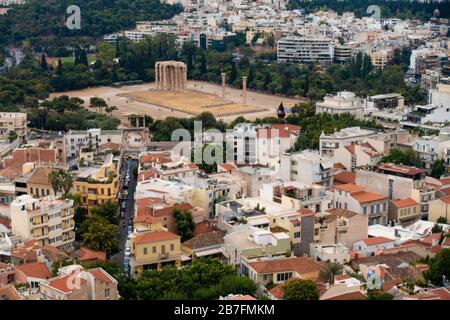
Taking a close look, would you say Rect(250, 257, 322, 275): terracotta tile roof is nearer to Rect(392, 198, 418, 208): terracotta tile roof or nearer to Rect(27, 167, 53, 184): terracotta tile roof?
Rect(392, 198, 418, 208): terracotta tile roof

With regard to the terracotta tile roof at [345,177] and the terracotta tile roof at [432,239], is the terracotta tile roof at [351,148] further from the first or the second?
the terracotta tile roof at [432,239]

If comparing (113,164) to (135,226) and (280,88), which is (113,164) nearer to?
(135,226)

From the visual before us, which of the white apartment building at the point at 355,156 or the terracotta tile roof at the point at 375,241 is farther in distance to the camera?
the white apartment building at the point at 355,156

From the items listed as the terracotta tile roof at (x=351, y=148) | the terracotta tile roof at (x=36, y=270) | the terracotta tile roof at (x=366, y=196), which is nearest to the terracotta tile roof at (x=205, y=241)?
the terracotta tile roof at (x=36, y=270)

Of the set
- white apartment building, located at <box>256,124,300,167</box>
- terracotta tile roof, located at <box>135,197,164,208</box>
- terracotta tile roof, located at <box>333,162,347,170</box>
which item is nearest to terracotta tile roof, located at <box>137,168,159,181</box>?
terracotta tile roof, located at <box>135,197,164,208</box>

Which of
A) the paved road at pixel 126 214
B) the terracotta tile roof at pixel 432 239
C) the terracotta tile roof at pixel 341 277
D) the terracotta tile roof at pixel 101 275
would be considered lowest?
the paved road at pixel 126 214
